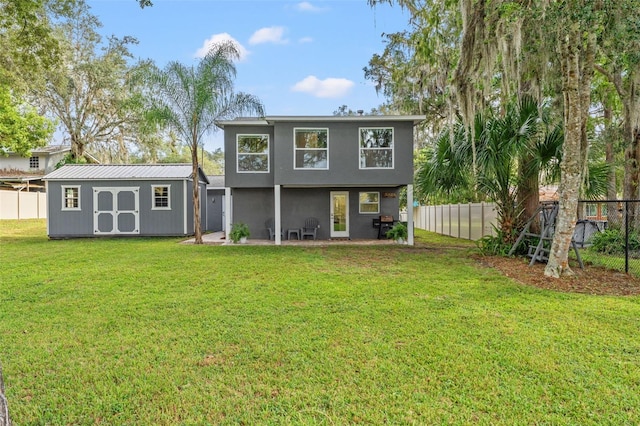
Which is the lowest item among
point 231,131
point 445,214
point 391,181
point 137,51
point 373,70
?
point 445,214

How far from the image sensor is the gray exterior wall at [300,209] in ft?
43.2

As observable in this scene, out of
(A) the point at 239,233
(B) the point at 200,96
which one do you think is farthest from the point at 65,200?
(A) the point at 239,233

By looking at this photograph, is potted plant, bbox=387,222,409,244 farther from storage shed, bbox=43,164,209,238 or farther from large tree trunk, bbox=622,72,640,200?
storage shed, bbox=43,164,209,238

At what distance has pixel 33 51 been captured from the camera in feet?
21.1

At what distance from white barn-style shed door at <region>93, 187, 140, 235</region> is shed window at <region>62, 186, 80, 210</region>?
695 millimetres

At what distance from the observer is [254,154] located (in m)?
12.3

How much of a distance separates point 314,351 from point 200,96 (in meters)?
9.94

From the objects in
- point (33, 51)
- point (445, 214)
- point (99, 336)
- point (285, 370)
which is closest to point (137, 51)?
point (33, 51)

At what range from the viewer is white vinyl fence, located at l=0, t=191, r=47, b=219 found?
18.2 m

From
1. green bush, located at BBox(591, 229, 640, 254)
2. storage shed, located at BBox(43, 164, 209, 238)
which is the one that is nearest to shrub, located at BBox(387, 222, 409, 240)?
green bush, located at BBox(591, 229, 640, 254)

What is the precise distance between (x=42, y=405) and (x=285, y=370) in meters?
1.78

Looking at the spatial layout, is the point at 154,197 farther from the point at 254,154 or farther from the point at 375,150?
the point at 375,150

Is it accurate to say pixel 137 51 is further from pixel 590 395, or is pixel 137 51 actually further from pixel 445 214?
pixel 590 395

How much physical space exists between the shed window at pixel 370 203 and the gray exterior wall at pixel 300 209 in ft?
0.47
